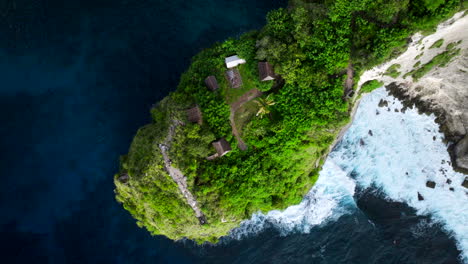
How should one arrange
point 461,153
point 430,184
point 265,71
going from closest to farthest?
point 265,71 → point 461,153 → point 430,184

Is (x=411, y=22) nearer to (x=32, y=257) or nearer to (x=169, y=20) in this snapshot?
(x=169, y=20)

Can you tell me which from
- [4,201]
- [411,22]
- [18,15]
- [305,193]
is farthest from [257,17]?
[4,201]

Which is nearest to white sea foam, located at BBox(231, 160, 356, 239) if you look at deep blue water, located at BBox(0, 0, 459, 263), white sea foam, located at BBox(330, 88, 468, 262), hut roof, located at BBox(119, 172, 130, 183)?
deep blue water, located at BBox(0, 0, 459, 263)

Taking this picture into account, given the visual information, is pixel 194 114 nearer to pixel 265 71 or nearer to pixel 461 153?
pixel 265 71

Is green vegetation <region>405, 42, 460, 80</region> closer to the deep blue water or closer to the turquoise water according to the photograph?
the deep blue water

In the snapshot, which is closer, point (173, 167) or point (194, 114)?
point (194, 114)

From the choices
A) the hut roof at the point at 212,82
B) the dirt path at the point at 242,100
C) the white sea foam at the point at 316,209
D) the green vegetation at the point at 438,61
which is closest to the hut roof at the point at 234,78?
the dirt path at the point at 242,100

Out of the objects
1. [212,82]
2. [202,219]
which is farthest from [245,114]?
[202,219]

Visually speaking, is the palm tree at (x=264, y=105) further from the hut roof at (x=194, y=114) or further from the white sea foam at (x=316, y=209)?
the white sea foam at (x=316, y=209)
